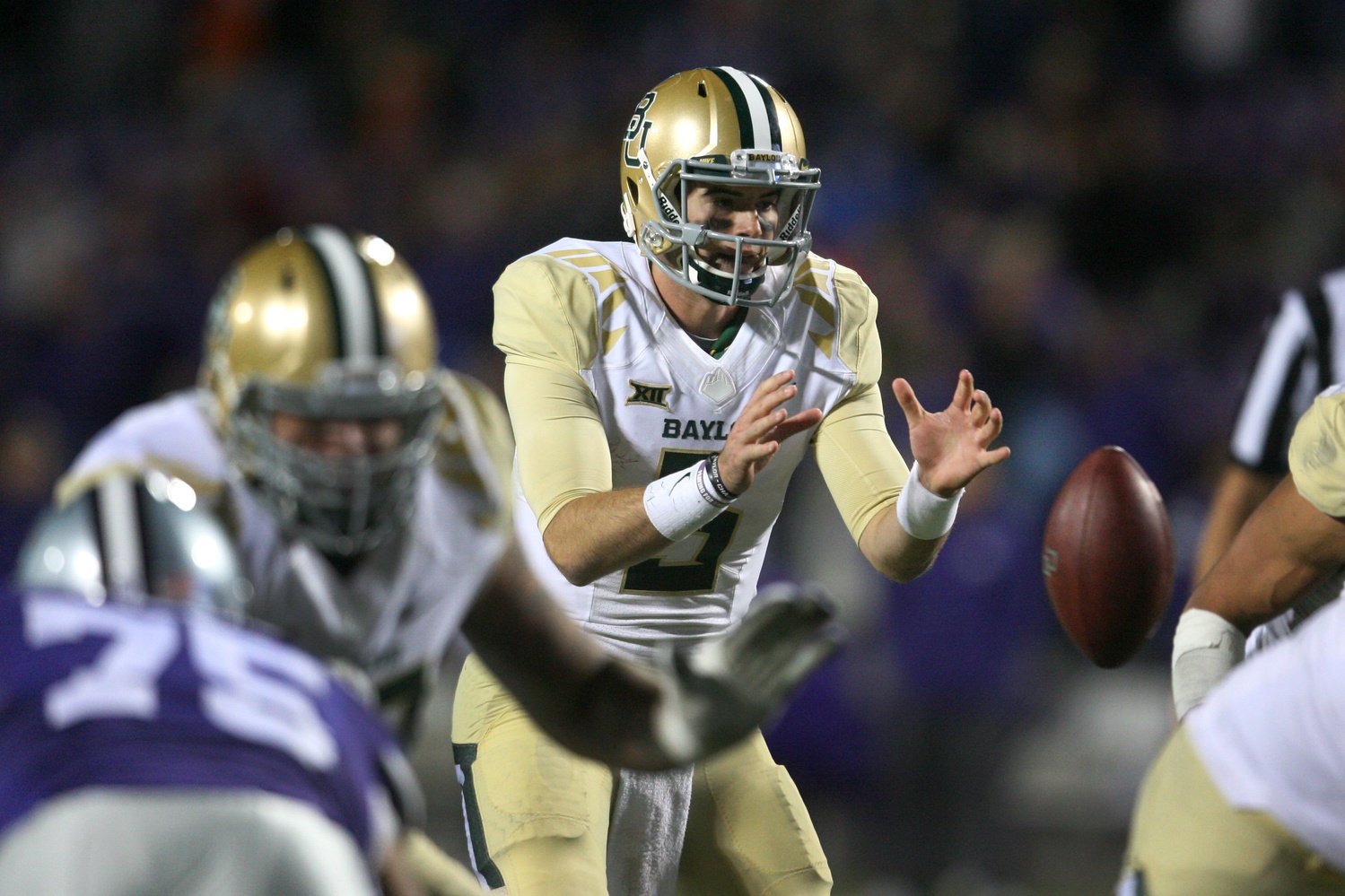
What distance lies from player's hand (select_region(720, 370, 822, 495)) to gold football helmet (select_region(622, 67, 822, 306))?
1.02 feet

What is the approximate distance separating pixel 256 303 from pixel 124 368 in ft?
15.5

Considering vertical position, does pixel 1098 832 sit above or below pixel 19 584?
below

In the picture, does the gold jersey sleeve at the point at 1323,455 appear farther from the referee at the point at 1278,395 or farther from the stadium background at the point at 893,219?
the stadium background at the point at 893,219

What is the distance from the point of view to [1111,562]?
10.8 ft

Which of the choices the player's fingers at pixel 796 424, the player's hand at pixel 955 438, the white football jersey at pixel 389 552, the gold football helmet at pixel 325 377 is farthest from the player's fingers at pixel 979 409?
the gold football helmet at pixel 325 377

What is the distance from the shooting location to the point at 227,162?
746cm

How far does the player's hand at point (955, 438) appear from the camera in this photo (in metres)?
2.95

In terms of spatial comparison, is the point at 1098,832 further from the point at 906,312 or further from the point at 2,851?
the point at 2,851

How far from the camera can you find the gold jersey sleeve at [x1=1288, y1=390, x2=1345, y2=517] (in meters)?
2.56

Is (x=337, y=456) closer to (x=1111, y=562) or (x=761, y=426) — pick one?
(x=761, y=426)

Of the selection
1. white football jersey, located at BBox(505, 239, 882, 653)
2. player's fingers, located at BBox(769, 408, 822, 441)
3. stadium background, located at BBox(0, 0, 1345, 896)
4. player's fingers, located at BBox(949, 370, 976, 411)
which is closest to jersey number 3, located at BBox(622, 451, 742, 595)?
white football jersey, located at BBox(505, 239, 882, 653)

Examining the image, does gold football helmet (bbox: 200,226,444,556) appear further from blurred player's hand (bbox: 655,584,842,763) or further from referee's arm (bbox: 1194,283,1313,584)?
referee's arm (bbox: 1194,283,1313,584)

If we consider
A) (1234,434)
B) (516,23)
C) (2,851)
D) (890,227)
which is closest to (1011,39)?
(890,227)

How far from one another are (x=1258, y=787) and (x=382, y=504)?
109 centimetres
